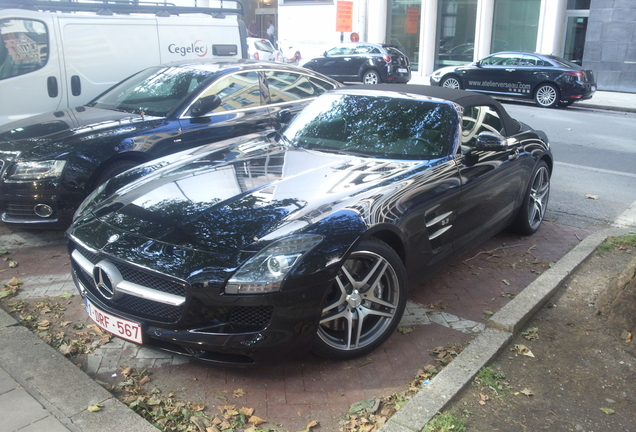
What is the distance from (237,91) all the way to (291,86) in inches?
35.3

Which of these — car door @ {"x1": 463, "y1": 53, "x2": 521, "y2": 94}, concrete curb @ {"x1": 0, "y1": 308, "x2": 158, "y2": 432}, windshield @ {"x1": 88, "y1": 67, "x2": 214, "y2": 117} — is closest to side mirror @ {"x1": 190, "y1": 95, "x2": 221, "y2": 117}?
windshield @ {"x1": 88, "y1": 67, "x2": 214, "y2": 117}

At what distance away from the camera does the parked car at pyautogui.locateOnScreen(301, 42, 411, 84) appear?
19.9 meters

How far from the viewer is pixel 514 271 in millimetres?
5105

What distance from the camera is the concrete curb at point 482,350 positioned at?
2936 millimetres

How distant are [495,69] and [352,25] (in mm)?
12590

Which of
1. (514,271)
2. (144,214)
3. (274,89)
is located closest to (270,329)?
(144,214)

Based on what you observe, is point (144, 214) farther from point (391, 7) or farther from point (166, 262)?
point (391, 7)

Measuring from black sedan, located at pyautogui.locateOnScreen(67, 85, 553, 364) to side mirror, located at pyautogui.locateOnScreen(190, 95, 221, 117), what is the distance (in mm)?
1357

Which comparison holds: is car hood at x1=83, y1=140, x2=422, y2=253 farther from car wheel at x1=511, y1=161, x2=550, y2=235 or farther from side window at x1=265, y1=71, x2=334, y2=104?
side window at x1=265, y1=71, x2=334, y2=104

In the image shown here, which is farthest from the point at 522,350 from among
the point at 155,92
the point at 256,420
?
the point at 155,92

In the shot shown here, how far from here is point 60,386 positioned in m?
3.21

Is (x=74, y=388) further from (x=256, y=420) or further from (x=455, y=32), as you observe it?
(x=455, y=32)

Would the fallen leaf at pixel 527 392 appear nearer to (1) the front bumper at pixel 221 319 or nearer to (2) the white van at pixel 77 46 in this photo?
(1) the front bumper at pixel 221 319

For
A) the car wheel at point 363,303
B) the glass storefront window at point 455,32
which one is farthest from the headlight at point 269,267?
the glass storefront window at point 455,32
